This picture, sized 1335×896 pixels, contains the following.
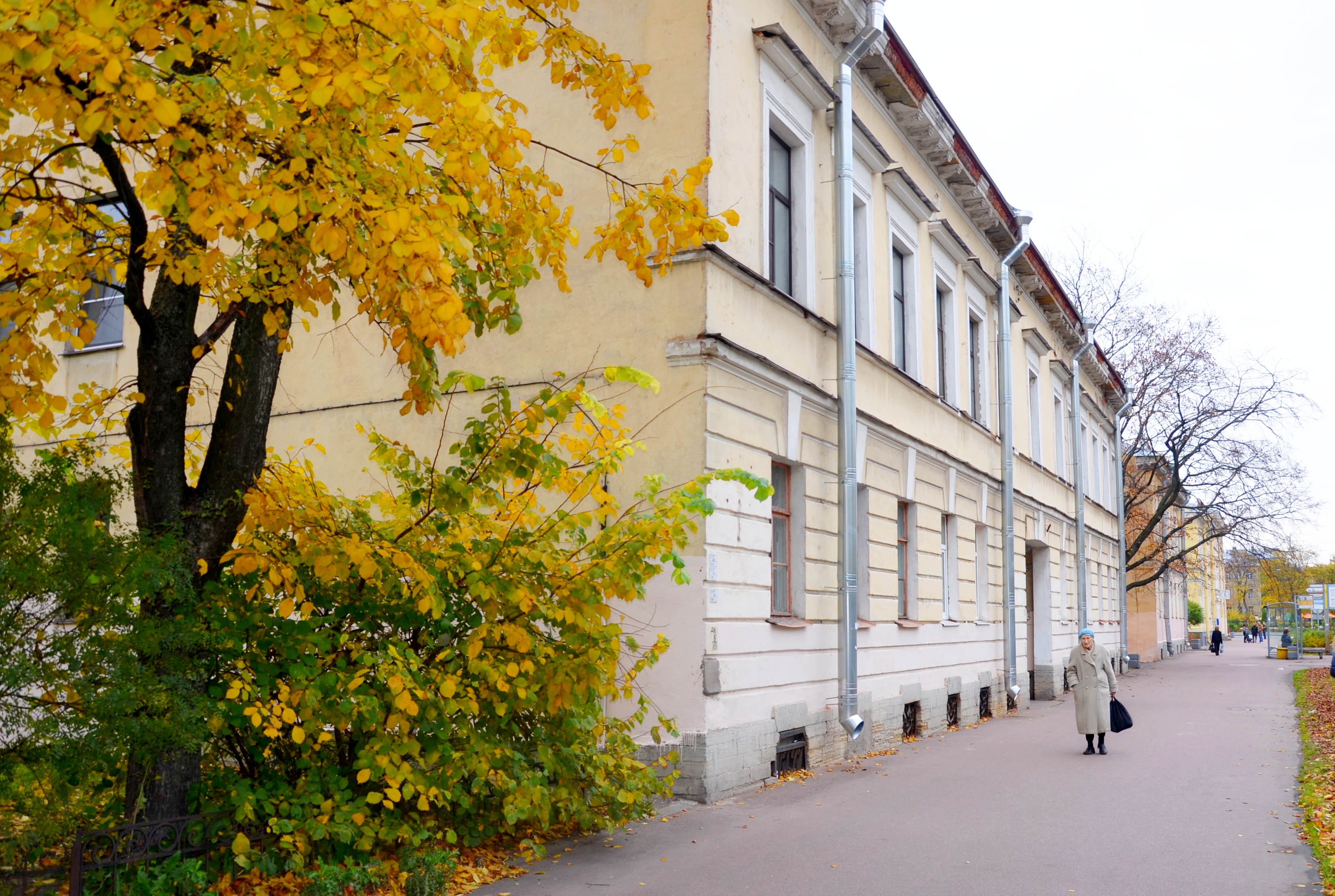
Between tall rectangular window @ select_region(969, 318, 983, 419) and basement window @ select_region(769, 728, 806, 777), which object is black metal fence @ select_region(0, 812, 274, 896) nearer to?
basement window @ select_region(769, 728, 806, 777)

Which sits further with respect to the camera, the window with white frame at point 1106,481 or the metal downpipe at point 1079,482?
the window with white frame at point 1106,481

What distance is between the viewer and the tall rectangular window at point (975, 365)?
20078 mm

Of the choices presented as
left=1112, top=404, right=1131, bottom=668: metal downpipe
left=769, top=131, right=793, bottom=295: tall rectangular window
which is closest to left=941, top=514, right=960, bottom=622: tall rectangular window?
left=769, top=131, right=793, bottom=295: tall rectangular window

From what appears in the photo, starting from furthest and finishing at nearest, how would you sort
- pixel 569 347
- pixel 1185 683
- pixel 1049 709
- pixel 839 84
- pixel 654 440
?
pixel 1185 683, pixel 1049 709, pixel 839 84, pixel 569 347, pixel 654 440

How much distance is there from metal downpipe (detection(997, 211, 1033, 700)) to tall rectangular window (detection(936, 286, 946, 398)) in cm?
267

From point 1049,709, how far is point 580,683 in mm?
16198

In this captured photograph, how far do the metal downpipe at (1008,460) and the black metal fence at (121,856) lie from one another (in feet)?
53.2

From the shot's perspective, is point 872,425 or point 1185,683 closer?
point 872,425

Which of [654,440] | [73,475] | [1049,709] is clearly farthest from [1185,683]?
[73,475]

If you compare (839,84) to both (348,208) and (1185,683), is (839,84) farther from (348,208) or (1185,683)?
(1185,683)

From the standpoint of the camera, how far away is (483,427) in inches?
276

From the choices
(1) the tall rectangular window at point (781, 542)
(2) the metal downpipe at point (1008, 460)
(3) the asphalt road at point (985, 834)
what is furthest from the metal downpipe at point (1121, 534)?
(1) the tall rectangular window at point (781, 542)

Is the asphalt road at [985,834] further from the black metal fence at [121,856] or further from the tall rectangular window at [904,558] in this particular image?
the tall rectangular window at [904,558]

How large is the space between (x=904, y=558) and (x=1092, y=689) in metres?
2.98
